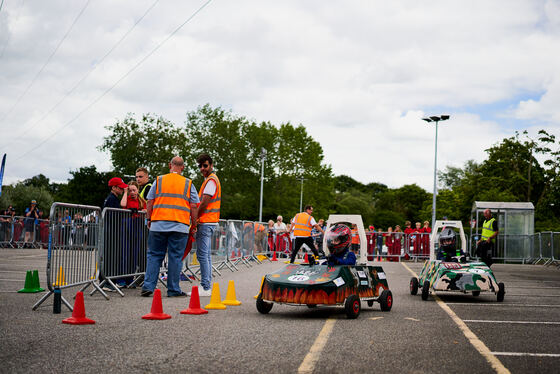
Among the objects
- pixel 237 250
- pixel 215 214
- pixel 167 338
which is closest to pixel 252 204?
pixel 237 250

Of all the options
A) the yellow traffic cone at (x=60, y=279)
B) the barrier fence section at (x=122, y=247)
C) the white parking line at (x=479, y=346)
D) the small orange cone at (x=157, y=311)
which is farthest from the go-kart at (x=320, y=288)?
the barrier fence section at (x=122, y=247)

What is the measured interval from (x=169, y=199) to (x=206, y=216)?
102 cm

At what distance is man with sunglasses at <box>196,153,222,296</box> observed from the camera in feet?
38.1

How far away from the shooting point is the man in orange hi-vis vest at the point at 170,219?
1101 cm

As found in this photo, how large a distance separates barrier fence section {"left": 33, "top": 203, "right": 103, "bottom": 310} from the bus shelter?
26.1 metres

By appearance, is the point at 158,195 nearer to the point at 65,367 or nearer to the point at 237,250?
the point at 65,367

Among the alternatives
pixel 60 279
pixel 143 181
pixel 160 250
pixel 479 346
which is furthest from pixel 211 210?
pixel 479 346

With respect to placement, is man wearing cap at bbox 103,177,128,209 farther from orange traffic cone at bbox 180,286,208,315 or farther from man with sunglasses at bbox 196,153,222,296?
orange traffic cone at bbox 180,286,208,315

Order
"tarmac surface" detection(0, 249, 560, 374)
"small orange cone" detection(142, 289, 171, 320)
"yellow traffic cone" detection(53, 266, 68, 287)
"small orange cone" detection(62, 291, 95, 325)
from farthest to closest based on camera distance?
1. "yellow traffic cone" detection(53, 266, 68, 287)
2. "small orange cone" detection(142, 289, 171, 320)
3. "small orange cone" detection(62, 291, 95, 325)
4. "tarmac surface" detection(0, 249, 560, 374)

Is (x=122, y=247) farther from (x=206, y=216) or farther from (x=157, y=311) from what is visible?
(x=157, y=311)

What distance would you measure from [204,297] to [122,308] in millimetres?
2204

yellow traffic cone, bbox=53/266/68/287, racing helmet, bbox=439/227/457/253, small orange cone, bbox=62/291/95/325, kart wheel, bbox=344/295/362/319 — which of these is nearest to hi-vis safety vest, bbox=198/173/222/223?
yellow traffic cone, bbox=53/266/68/287

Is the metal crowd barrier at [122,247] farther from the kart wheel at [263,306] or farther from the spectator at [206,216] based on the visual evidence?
the kart wheel at [263,306]

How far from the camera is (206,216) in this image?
38.8ft
